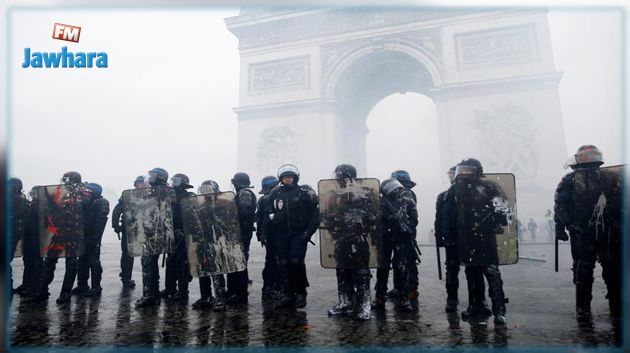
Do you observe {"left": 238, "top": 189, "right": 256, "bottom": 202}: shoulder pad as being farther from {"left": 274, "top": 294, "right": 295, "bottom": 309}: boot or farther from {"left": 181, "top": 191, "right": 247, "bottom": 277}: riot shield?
{"left": 274, "top": 294, "right": 295, "bottom": 309}: boot

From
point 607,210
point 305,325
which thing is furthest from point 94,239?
point 607,210

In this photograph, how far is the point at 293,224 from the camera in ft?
15.2

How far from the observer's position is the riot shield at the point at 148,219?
4832mm

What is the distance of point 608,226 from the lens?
12.6 ft

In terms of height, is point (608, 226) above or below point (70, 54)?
below

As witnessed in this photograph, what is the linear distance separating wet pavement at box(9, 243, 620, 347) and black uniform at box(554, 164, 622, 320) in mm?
304

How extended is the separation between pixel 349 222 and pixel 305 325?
3.45 feet

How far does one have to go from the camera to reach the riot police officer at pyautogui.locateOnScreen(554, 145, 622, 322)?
12.6 ft

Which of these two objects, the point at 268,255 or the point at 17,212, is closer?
the point at 268,255

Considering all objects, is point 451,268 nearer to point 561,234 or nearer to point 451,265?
point 451,265

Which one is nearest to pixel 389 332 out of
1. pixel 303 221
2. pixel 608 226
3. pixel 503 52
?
pixel 303 221

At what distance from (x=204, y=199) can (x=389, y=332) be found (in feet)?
7.68

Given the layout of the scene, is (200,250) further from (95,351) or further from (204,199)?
(95,351)

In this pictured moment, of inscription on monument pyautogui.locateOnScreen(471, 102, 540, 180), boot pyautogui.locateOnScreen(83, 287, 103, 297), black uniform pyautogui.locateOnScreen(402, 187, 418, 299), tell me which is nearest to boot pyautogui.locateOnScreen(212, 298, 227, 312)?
black uniform pyautogui.locateOnScreen(402, 187, 418, 299)
